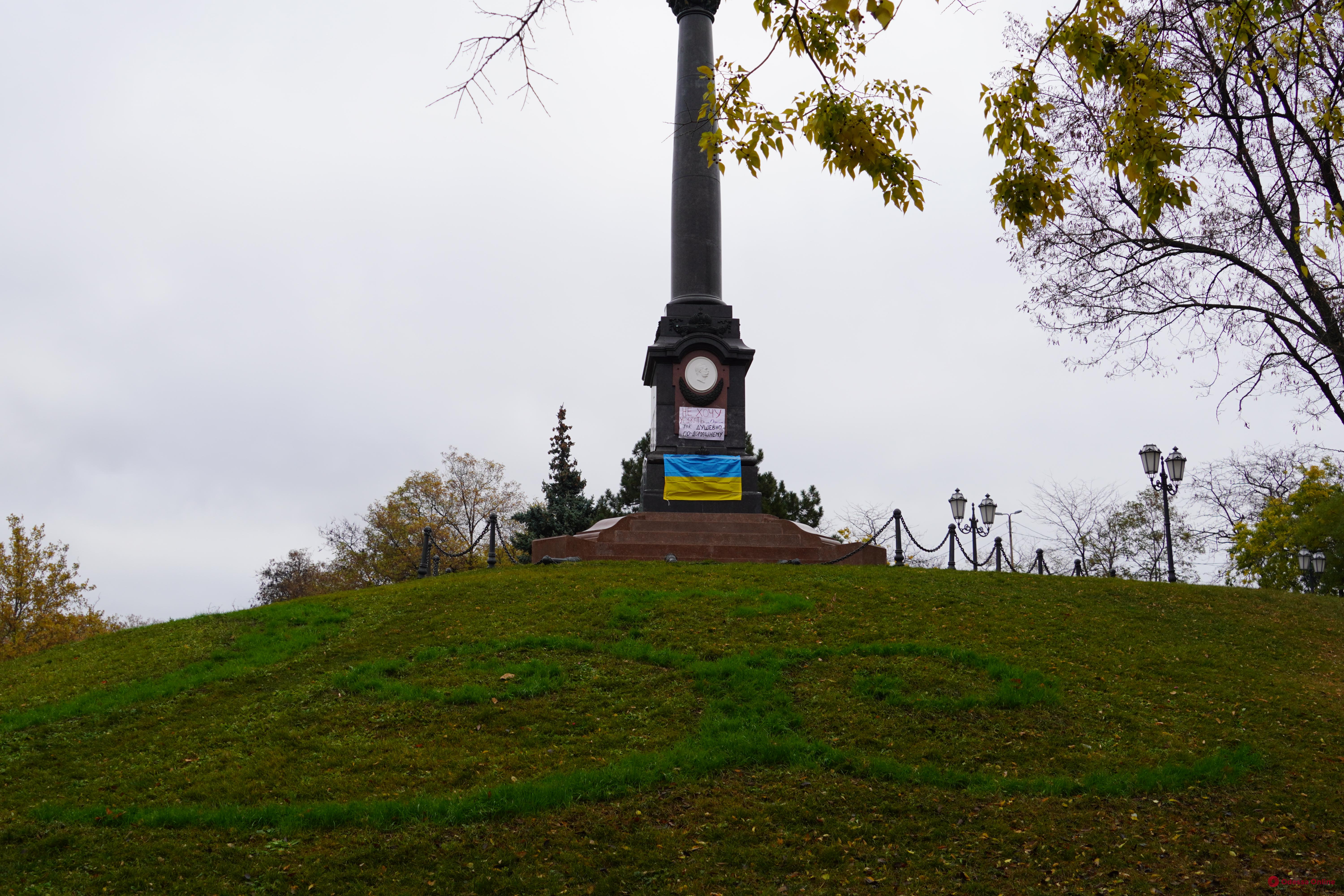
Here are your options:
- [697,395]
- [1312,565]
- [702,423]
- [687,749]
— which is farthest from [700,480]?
[1312,565]

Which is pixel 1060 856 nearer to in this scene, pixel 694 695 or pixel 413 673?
pixel 694 695

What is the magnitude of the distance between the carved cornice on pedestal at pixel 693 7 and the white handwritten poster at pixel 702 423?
1011 centimetres

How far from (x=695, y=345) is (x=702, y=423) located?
69.9 inches

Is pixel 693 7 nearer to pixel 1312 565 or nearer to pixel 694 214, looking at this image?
pixel 694 214

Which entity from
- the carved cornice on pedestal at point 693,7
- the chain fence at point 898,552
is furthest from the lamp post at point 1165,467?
the carved cornice on pedestal at point 693,7

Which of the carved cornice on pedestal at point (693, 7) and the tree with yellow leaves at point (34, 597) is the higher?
the carved cornice on pedestal at point (693, 7)

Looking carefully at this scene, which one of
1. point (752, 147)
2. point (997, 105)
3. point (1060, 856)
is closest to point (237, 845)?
point (1060, 856)

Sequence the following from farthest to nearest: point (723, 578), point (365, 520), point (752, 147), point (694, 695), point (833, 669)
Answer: point (365, 520), point (723, 578), point (833, 669), point (694, 695), point (752, 147)

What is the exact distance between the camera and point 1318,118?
928cm

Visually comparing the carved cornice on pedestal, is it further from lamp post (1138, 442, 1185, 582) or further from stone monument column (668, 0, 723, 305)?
lamp post (1138, 442, 1185, 582)

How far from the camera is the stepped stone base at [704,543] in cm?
1855

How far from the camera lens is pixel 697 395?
22016 millimetres

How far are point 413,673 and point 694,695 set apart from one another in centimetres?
324

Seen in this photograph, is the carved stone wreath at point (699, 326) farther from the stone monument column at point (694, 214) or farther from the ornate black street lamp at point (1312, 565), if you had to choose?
the ornate black street lamp at point (1312, 565)
